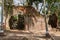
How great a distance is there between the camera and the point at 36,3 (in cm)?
2198

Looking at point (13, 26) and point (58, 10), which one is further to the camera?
point (13, 26)

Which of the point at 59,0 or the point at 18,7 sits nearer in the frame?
the point at 59,0

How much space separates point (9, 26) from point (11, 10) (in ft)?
7.98

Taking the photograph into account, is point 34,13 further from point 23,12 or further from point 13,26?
point 13,26

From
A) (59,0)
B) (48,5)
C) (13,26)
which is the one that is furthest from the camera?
(13,26)

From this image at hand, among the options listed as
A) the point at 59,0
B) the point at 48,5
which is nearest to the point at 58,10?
the point at 59,0

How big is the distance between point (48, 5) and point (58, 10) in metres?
3.48

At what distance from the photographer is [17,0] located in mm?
22250

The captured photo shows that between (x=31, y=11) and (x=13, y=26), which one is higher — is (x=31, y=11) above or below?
above

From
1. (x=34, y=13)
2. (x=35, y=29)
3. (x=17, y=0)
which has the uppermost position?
(x=17, y=0)

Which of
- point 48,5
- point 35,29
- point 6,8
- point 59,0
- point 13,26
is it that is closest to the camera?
point 48,5

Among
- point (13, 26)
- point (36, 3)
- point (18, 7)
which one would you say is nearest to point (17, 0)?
point (18, 7)

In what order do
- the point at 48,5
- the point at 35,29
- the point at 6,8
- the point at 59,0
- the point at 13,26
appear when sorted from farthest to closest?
1. the point at 13,26
2. the point at 35,29
3. the point at 6,8
4. the point at 59,0
5. the point at 48,5

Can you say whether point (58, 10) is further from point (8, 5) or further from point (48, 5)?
point (8, 5)
